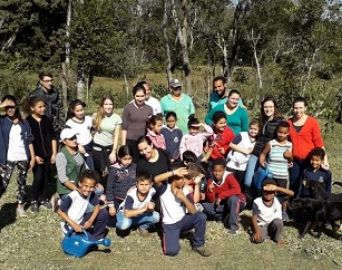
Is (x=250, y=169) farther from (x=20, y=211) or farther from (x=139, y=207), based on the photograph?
(x=20, y=211)

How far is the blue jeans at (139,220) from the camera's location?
5191 mm

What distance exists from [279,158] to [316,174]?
1.54 feet

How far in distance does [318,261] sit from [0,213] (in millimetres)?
3943

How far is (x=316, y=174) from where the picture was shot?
5598mm

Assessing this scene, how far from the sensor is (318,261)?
195 inches

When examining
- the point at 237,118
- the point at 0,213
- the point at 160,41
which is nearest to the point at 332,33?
the point at 237,118

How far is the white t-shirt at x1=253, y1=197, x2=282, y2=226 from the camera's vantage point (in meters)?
5.28

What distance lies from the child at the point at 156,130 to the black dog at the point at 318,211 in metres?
1.76

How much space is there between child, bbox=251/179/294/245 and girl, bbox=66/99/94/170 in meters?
2.12

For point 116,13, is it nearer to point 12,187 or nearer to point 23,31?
point 23,31

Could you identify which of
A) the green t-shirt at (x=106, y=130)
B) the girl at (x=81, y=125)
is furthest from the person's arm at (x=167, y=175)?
the green t-shirt at (x=106, y=130)

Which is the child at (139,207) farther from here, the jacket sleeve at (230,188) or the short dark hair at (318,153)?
the short dark hair at (318,153)

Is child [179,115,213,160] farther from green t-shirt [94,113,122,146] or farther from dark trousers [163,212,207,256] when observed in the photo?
dark trousers [163,212,207,256]

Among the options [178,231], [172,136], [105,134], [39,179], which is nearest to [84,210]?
[178,231]
